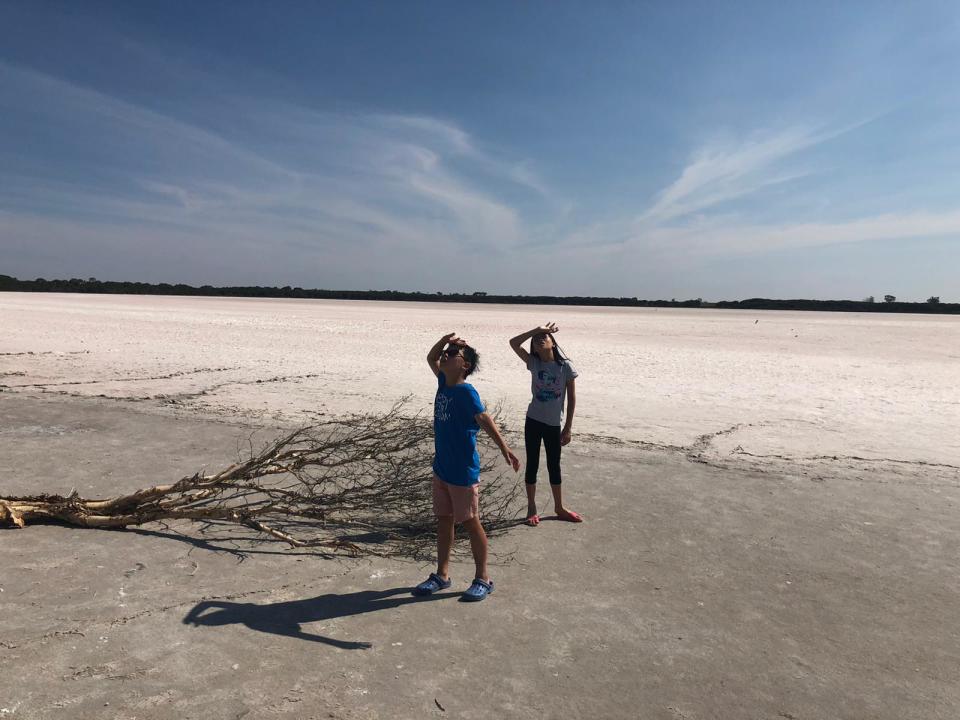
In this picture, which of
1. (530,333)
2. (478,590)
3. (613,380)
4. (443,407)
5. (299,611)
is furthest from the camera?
(613,380)

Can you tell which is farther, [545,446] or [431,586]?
[545,446]

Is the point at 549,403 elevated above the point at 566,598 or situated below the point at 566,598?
above

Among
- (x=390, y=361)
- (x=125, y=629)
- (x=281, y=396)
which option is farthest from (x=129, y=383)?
(x=125, y=629)

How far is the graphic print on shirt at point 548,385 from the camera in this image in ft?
16.8

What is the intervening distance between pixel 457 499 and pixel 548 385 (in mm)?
1592

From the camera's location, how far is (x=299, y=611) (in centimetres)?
352

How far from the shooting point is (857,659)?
3227 mm

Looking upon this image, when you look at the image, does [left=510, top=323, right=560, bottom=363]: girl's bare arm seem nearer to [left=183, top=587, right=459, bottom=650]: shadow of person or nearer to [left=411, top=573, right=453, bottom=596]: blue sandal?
[left=411, top=573, right=453, bottom=596]: blue sandal

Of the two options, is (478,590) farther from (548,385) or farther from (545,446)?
(548,385)

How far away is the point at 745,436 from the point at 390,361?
9.73 metres

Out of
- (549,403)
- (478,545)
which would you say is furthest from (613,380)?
(478,545)

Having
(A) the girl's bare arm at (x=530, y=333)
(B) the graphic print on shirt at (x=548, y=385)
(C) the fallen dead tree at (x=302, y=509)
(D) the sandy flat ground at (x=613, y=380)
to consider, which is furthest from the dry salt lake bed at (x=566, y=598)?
(A) the girl's bare arm at (x=530, y=333)

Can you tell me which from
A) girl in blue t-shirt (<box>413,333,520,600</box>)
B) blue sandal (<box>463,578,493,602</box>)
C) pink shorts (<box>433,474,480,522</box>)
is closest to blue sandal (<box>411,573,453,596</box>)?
girl in blue t-shirt (<box>413,333,520,600</box>)

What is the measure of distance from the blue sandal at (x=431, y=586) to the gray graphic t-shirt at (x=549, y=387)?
170 cm
